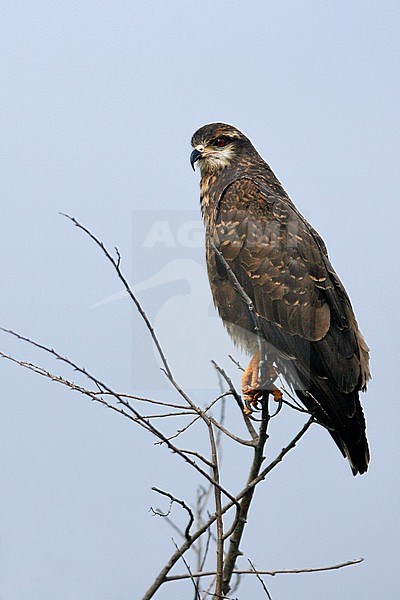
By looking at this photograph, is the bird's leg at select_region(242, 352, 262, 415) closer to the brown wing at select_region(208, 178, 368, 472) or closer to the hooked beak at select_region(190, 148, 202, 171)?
the brown wing at select_region(208, 178, 368, 472)

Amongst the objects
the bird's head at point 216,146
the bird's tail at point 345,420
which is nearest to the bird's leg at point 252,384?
the bird's tail at point 345,420

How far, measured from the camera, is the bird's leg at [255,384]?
12.4 ft

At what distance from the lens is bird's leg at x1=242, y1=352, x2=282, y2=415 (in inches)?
149

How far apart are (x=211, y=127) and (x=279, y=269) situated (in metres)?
1.21

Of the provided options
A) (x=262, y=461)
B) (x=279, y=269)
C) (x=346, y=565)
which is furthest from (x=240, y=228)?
(x=346, y=565)

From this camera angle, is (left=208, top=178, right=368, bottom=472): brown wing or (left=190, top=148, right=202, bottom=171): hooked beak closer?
(left=208, top=178, right=368, bottom=472): brown wing

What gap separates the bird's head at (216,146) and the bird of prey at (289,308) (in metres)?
0.40

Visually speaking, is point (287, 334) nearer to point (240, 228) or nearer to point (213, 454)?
point (240, 228)

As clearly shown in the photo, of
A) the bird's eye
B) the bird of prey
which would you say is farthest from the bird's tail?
the bird's eye

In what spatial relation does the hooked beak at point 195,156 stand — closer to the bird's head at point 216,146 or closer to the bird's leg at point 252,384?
the bird's head at point 216,146

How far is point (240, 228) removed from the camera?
161 inches

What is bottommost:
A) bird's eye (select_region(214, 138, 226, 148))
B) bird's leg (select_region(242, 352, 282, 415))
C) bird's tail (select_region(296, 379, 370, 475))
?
bird's tail (select_region(296, 379, 370, 475))

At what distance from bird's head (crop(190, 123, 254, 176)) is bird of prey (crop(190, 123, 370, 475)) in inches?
15.7

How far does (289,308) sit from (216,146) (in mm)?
1314
